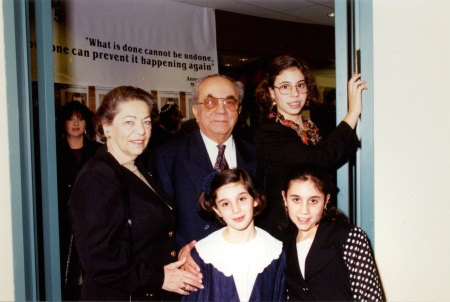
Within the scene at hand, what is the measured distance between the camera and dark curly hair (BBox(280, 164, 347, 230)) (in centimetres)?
146

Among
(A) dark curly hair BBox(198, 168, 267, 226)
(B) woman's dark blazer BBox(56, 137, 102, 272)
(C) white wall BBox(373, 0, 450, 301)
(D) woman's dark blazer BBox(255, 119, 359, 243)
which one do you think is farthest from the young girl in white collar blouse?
(B) woman's dark blazer BBox(56, 137, 102, 272)

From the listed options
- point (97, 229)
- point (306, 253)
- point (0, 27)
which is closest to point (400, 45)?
point (306, 253)

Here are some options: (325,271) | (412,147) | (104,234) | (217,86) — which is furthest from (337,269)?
(217,86)

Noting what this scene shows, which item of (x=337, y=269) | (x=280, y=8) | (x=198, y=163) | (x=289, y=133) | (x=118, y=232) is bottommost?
(x=337, y=269)

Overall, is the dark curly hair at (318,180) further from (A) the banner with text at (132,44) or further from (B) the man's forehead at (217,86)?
(A) the banner with text at (132,44)

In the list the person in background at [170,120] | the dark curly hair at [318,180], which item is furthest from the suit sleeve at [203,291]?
A: the person in background at [170,120]

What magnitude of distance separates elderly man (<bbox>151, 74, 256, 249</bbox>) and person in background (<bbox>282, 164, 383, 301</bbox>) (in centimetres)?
45

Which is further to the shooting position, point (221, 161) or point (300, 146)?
point (221, 161)

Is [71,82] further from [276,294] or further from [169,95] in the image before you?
[276,294]

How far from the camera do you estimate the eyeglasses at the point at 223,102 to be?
191cm

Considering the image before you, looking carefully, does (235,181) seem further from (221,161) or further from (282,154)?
(221,161)

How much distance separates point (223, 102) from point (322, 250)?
883 mm

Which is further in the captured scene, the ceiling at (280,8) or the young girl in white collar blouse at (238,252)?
the ceiling at (280,8)

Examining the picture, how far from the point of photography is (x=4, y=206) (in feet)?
4.65
